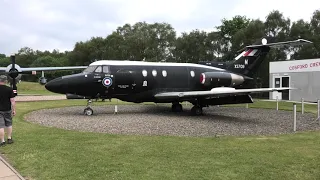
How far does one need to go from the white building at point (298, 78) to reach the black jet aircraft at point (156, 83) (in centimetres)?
1150

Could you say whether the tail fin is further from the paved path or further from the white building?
the paved path

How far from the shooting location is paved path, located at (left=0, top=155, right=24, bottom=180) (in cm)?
602

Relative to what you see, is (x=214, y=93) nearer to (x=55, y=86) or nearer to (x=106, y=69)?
(x=106, y=69)

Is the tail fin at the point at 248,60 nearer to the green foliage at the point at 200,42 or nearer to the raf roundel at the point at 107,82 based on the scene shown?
the raf roundel at the point at 107,82

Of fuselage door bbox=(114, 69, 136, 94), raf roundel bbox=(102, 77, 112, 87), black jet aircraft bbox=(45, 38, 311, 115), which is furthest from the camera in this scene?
fuselage door bbox=(114, 69, 136, 94)

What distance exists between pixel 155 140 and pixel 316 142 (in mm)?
4596

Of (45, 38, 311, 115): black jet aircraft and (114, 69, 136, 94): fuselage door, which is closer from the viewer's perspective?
(45, 38, 311, 115): black jet aircraft

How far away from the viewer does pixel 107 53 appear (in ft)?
230

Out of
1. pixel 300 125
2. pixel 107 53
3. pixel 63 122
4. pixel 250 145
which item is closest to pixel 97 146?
pixel 250 145

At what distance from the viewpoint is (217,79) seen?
18.8 metres

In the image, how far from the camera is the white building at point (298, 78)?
97.0ft

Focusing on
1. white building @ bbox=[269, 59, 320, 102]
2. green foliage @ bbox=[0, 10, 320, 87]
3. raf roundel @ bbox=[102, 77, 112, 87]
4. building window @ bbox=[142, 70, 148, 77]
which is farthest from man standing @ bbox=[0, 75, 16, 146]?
green foliage @ bbox=[0, 10, 320, 87]

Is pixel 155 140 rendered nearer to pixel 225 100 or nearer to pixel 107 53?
pixel 225 100

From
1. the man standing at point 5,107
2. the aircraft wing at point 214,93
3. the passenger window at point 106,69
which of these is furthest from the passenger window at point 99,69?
the man standing at point 5,107
